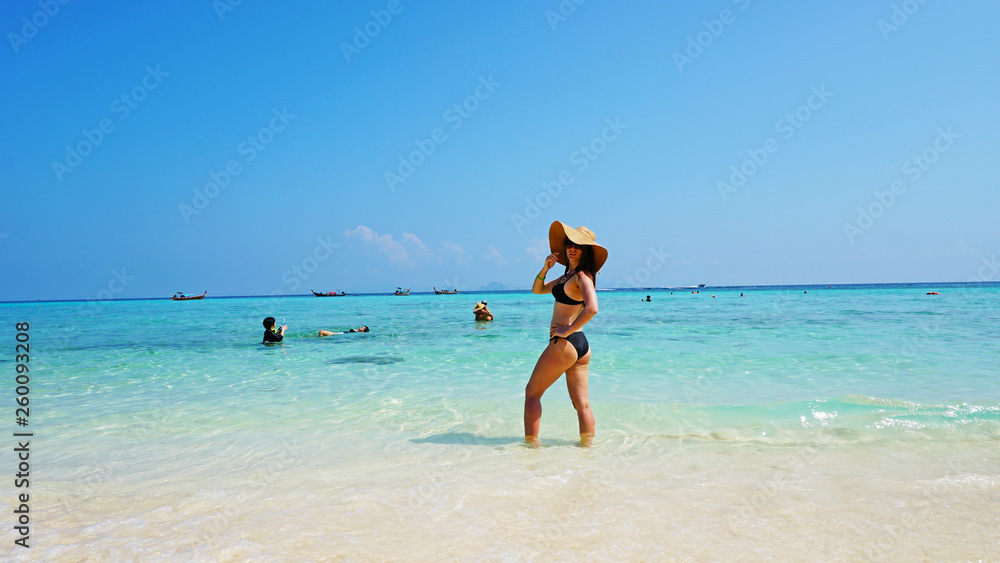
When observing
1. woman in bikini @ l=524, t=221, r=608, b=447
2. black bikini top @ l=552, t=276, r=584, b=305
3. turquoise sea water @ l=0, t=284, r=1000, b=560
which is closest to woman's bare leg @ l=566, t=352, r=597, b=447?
woman in bikini @ l=524, t=221, r=608, b=447

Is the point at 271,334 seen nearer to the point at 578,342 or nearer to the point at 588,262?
the point at 578,342

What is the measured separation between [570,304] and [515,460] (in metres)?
1.49

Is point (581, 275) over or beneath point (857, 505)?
over

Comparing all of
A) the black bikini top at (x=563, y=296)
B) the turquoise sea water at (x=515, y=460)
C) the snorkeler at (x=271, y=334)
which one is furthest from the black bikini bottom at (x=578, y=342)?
the snorkeler at (x=271, y=334)

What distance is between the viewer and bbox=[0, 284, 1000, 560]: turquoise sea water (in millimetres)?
3096

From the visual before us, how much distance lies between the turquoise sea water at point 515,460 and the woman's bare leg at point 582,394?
259 mm

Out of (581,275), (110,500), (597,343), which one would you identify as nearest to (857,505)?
(581,275)

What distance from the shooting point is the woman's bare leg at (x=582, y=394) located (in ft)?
16.5

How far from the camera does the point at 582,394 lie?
5.10 metres

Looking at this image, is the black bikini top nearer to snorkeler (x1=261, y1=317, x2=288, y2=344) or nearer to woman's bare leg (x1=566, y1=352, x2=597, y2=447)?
woman's bare leg (x1=566, y1=352, x2=597, y2=447)

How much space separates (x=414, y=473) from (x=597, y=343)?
1095 cm

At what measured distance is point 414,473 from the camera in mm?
4473

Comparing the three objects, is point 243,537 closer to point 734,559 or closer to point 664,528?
point 664,528

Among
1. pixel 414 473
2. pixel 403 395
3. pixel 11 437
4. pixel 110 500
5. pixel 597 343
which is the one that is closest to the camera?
pixel 110 500
